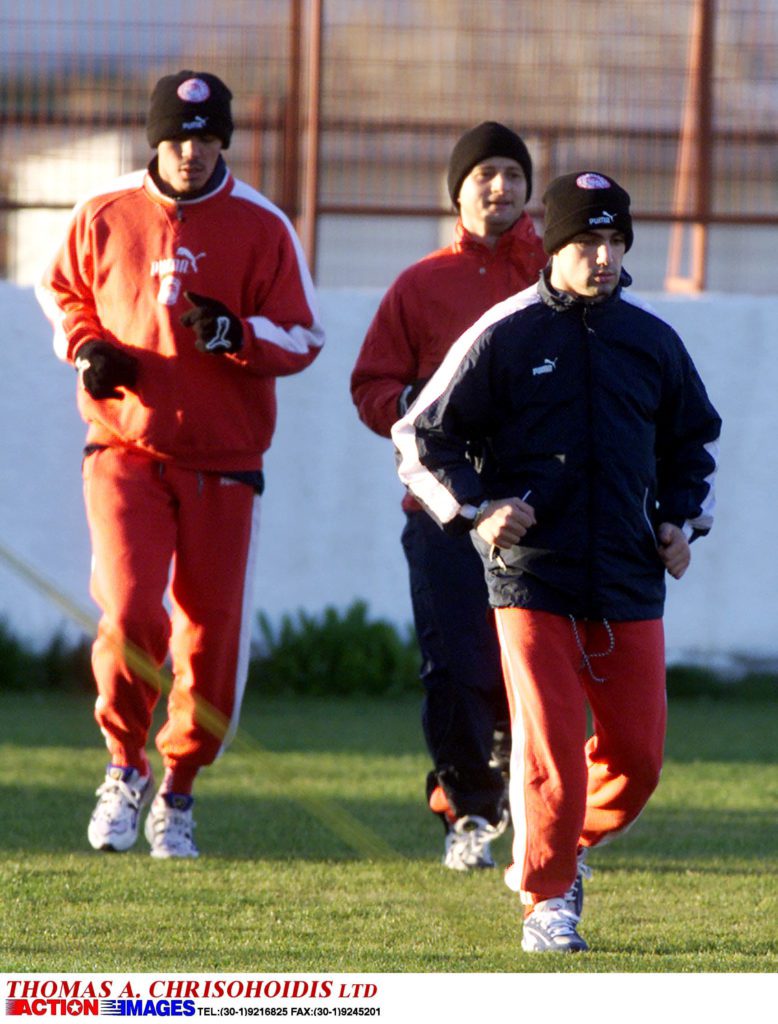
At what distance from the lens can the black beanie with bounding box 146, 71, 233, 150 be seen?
6262mm

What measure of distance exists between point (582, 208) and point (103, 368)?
1.69m

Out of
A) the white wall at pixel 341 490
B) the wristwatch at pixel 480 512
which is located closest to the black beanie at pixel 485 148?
the wristwatch at pixel 480 512

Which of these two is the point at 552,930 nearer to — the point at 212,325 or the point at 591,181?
the point at 591,181

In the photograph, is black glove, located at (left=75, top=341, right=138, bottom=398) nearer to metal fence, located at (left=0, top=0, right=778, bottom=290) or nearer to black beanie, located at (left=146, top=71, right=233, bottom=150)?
black beanie, located at (left=146, top=71, right=233, bottom=150)

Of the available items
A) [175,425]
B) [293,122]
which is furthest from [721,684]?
[175,425]

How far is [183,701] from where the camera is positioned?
6.32 meters

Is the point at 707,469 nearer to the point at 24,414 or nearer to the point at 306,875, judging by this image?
the point at 306,875

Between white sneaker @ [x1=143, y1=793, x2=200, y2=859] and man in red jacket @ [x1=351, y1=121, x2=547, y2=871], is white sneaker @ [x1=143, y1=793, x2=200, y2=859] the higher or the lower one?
the lower one

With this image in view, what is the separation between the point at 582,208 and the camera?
16.4ft

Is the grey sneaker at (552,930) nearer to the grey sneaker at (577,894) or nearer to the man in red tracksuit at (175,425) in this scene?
the grey sneaker at (577,894)

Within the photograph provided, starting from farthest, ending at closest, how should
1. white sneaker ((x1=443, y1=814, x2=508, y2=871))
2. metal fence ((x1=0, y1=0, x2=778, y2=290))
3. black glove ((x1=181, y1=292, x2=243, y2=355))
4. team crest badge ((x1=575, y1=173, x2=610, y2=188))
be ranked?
metal fence ((x1=0, y1=0, x2=778, y2=290))
white sneaker ((x1=443, y1=814, x2=508, y2=871))
black glove ((x1=181, y1=292, x2=243, y2=355))
team crest badge ((x1=575, y1=173, x2=610, y2=188))

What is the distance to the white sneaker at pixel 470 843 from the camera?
6.14 metres
